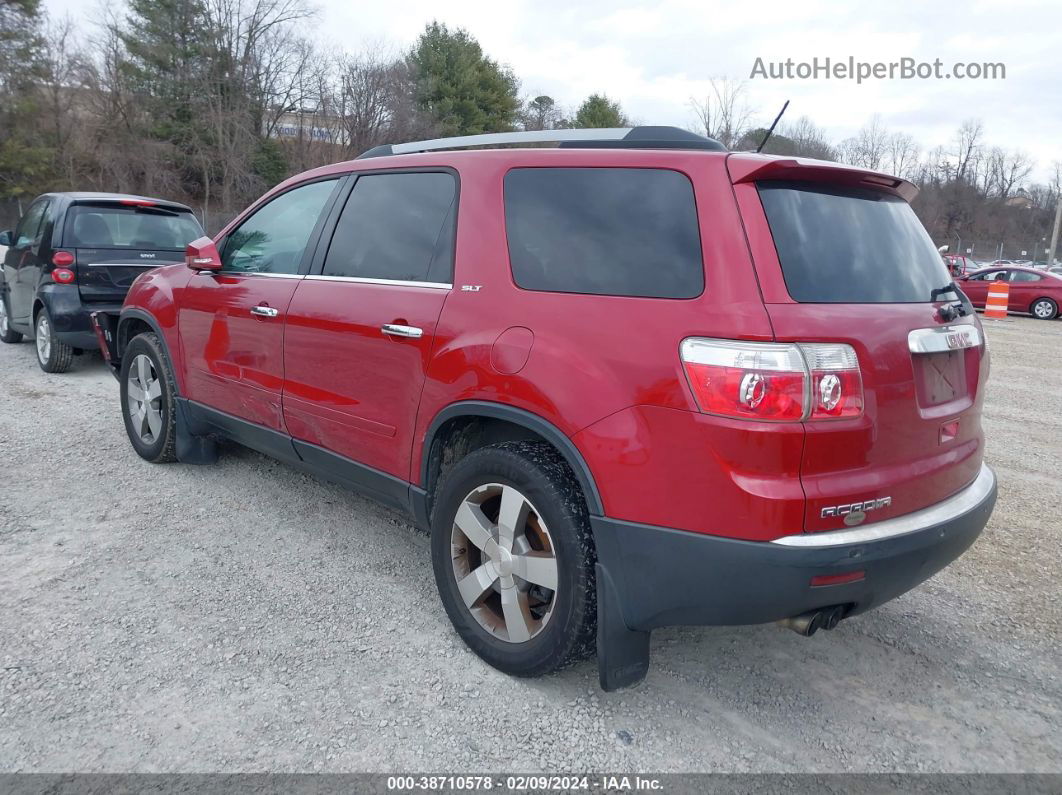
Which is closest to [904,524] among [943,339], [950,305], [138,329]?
[943,339]

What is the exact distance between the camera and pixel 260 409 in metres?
4.02

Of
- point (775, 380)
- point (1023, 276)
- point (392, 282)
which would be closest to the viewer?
point (775, 380)

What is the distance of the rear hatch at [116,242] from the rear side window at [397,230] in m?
5.00

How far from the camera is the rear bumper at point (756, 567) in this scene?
85.5 inches

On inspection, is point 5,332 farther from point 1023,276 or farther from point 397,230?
point 1023,276

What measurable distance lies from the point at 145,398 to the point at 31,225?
4.67 m

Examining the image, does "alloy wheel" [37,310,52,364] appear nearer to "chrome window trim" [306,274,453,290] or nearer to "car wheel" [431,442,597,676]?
"chrome window trim" [306,274,453,290]

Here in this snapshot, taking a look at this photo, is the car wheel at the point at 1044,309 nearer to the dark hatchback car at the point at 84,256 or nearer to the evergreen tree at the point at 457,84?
the dark hatchback car at the point at 84,256

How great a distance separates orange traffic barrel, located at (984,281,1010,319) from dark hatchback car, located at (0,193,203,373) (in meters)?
18.8

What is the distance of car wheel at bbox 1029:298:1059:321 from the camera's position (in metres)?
19.6

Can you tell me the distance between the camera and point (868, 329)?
7.53 feet

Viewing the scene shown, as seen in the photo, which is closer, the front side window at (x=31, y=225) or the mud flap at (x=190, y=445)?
the mud flap at (x=190, y=445)

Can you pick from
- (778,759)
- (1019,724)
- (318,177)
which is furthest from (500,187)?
(1019,724)

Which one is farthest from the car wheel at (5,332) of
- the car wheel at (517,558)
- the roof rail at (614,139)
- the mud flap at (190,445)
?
the car wheel at (517,558)
